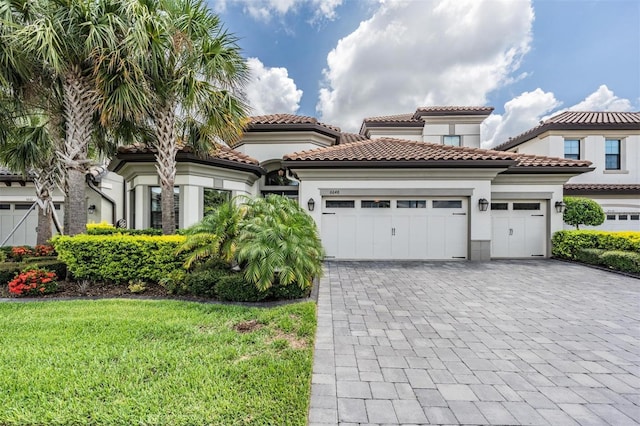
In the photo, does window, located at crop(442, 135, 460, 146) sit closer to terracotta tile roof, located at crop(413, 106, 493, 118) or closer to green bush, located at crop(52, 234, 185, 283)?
terracotta tile roof, located at crop(413, 106, 493, 118)

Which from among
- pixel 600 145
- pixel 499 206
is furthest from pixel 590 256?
pixel 600 145

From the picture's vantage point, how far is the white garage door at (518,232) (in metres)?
10.8

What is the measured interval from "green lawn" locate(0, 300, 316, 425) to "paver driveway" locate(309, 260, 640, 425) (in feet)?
1.44

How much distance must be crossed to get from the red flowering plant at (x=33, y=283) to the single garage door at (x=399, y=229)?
7.65 m

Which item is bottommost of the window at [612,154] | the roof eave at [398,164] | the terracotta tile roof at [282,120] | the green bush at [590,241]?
the green bush at [590,241]

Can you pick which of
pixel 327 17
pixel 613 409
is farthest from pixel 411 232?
pixel 327 17

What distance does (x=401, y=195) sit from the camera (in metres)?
10.2

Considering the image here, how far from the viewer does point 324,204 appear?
34.2 ft

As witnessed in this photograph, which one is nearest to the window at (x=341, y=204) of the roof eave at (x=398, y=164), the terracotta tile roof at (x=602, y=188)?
the roof eave at (x=398, y=164)

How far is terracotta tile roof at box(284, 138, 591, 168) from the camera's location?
977 centimetres

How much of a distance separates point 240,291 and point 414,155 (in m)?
8.05

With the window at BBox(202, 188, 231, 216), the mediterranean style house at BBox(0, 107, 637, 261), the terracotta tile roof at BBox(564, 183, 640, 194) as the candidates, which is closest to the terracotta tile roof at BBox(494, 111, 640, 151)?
the terracotta tile roof at BBox(564, 183, 640, 194)

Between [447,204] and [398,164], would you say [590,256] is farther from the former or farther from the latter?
[398,164]

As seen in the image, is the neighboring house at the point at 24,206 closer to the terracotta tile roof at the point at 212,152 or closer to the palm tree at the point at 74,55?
the terracotta tile roof at the point at 212,152
